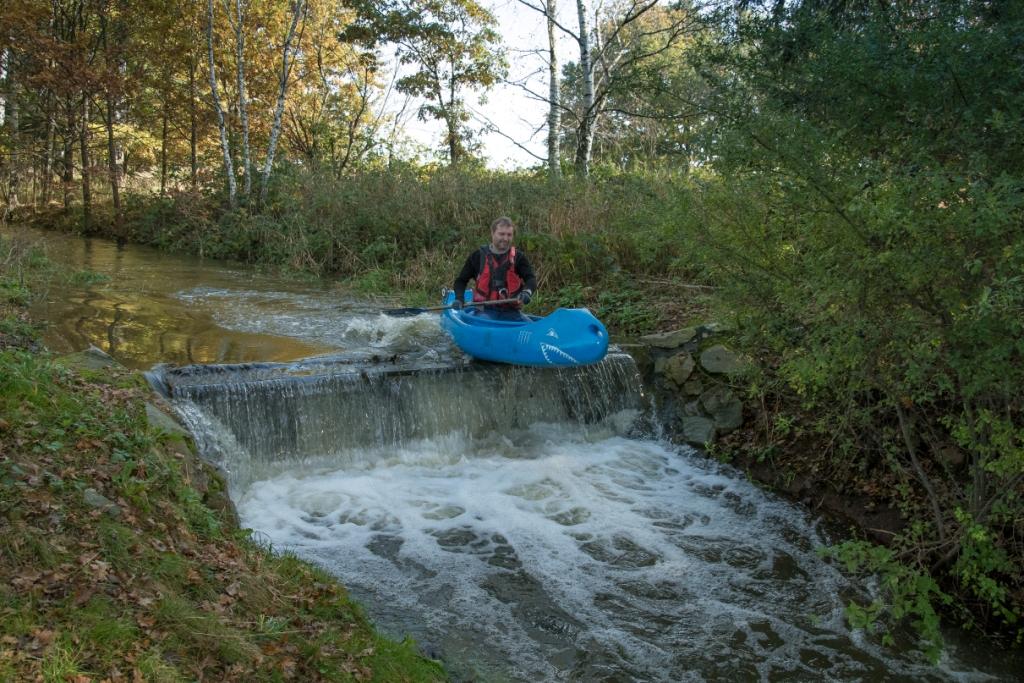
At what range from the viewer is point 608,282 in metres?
10.4

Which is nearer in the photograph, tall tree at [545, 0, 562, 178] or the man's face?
the man's face

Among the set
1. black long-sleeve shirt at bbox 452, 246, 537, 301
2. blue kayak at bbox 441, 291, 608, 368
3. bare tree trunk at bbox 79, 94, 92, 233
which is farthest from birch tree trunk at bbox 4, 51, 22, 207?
blue kayak at bbox 441, 291, 608, 368

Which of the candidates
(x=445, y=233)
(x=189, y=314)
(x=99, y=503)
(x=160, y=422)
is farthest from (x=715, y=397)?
(x=445, y=233)

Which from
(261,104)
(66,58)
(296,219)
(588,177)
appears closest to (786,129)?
(588,177)

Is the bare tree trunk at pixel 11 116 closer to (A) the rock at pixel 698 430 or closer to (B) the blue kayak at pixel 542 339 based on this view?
(B) the blue kayak at pixel 542 339

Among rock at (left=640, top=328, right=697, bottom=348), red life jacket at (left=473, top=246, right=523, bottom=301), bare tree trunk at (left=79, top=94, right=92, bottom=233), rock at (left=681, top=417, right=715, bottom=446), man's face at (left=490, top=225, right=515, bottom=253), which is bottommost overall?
rock at (left=681, top=417, right=715, bottom=446)

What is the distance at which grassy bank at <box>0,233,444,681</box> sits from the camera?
238 cm

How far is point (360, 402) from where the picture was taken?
6.62 metres

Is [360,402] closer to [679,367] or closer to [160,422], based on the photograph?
[160,422]

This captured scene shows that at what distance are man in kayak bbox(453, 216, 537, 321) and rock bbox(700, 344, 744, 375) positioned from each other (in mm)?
1827

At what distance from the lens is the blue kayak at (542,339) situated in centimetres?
696

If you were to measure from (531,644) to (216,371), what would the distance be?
Result: 13.0 feet

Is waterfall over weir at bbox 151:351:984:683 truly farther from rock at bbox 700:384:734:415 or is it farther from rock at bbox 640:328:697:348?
rock at bbox 700:384:734:415

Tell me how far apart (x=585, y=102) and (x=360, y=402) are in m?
9.41
